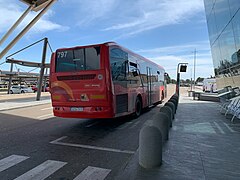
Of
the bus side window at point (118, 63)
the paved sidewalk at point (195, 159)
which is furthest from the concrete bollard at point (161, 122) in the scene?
the bus side window at point (118, 63)

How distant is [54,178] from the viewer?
391 cm

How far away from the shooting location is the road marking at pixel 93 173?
3912 millimetres

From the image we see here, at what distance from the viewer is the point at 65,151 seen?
5.48 metres

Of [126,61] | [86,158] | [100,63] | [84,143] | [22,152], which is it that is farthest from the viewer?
[126,61]

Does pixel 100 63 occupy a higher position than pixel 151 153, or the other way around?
pixel 100 63

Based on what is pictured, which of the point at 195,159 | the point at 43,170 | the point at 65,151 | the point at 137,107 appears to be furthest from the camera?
the point at 137,107

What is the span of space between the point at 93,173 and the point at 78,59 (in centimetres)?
495

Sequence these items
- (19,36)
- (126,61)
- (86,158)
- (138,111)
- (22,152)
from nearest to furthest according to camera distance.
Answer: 1. (86,158)
2. (22,152)
3. (126,61)
4. (138,111)
5. (19,36)

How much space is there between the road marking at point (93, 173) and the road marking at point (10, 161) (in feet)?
5.37

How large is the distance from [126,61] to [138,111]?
293 centimetres

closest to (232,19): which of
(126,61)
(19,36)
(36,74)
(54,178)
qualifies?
(126,61)

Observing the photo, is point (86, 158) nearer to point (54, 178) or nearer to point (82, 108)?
point (54, 178)

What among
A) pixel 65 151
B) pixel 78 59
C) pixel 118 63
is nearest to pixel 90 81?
pixel 78 59

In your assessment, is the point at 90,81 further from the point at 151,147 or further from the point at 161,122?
the point at 151,147
